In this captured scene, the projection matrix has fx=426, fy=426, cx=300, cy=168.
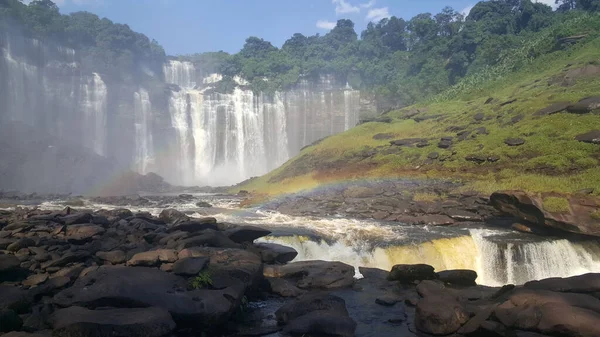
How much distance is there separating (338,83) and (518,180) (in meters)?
56.7

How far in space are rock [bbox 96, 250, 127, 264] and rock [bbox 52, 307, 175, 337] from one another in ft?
14.9

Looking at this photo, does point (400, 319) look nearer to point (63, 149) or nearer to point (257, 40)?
point (63, 149)

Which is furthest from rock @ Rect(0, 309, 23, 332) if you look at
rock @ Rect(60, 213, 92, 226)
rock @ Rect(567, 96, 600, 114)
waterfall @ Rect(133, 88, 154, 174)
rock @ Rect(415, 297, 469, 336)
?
waterfall @ Rect(133, 88, 154, 174)

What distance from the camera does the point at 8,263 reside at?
1063 centimetres

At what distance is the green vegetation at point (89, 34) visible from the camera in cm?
6134

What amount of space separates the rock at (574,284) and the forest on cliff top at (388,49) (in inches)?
1938

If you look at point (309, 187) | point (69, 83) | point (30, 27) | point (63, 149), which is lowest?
point (309, 187)

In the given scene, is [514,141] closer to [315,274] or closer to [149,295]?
[315,274]

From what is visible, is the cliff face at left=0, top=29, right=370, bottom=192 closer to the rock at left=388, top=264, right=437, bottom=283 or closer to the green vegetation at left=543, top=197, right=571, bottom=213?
the green vegetation at left=543, top=197, right=571, bottom=213

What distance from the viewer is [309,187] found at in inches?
1463

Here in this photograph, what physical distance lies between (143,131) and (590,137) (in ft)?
194

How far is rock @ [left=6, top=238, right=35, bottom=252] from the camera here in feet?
42.1

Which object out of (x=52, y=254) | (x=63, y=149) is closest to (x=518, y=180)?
(x=52, y=254)

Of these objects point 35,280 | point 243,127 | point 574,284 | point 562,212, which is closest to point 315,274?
point 574,284
